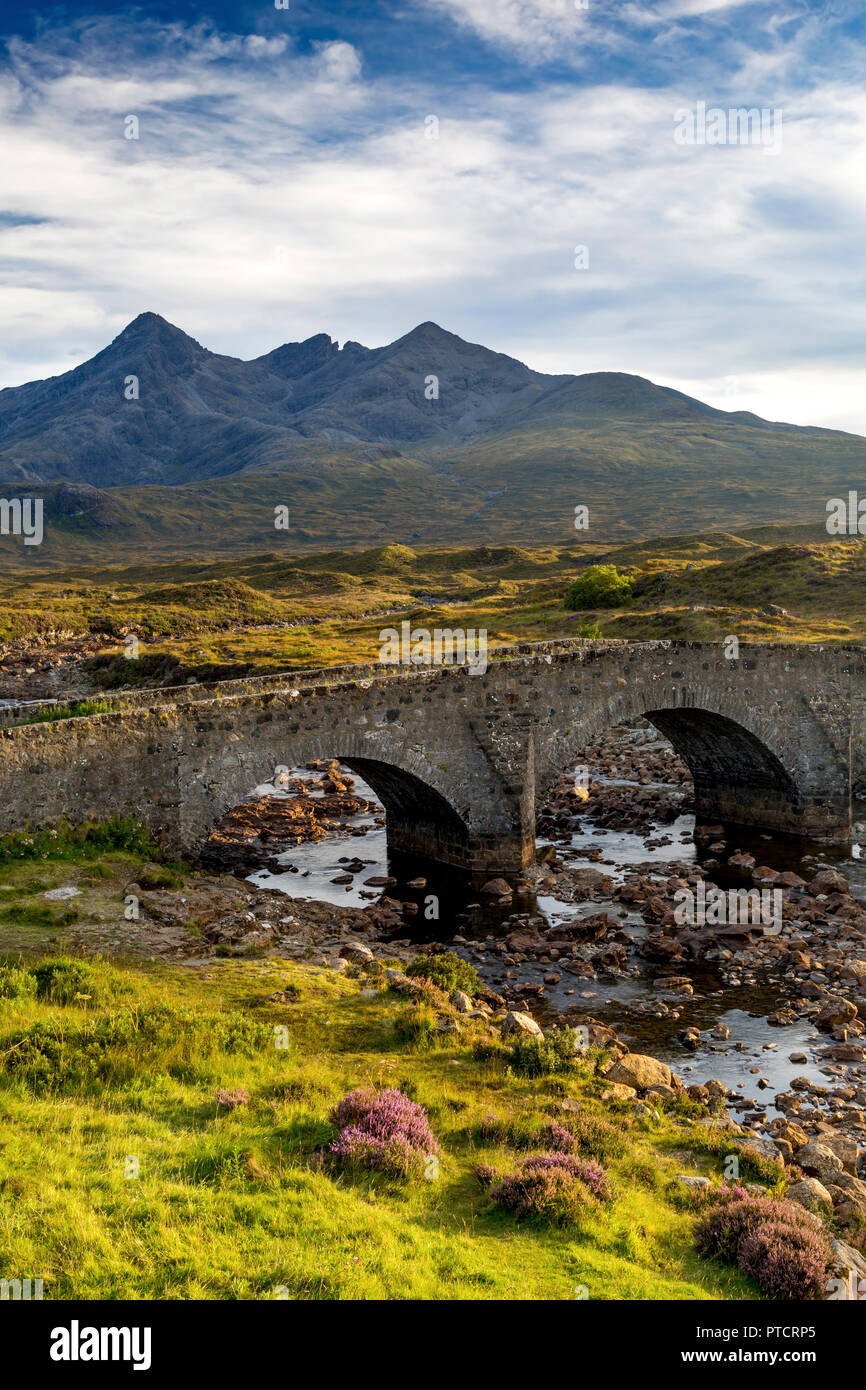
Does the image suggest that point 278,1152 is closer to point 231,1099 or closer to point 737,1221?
point 231,1099

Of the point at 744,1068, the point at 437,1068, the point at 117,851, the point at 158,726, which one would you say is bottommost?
the point at 744,1068

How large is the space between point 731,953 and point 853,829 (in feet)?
47.5

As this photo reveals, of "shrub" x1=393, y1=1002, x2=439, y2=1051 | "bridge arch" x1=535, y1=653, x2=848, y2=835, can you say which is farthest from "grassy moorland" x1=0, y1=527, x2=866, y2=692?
"shrub" x1=393, y1=1002, x2=439, y2=1051

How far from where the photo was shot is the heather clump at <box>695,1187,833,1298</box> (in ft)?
33.1

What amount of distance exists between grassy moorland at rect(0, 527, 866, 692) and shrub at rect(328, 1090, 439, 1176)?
40.1 m

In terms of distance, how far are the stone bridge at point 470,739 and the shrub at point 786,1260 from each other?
727 inches

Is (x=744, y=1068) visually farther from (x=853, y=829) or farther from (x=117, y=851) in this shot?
(x=853, y=829)

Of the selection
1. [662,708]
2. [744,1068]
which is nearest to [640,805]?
[662,708]

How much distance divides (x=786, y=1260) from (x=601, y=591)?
66716 mm

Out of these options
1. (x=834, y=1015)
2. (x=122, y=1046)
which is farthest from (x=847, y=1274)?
(x=834, y=1015)

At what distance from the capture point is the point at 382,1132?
470 inches

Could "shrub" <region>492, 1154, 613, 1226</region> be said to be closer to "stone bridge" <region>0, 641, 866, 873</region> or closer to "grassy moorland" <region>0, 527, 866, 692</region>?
"stone bridge" <region>0, 641, 866, 873</region>

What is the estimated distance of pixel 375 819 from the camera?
128ft

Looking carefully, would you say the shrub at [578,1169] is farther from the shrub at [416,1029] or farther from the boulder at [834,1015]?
the boulder at [834,1015]
